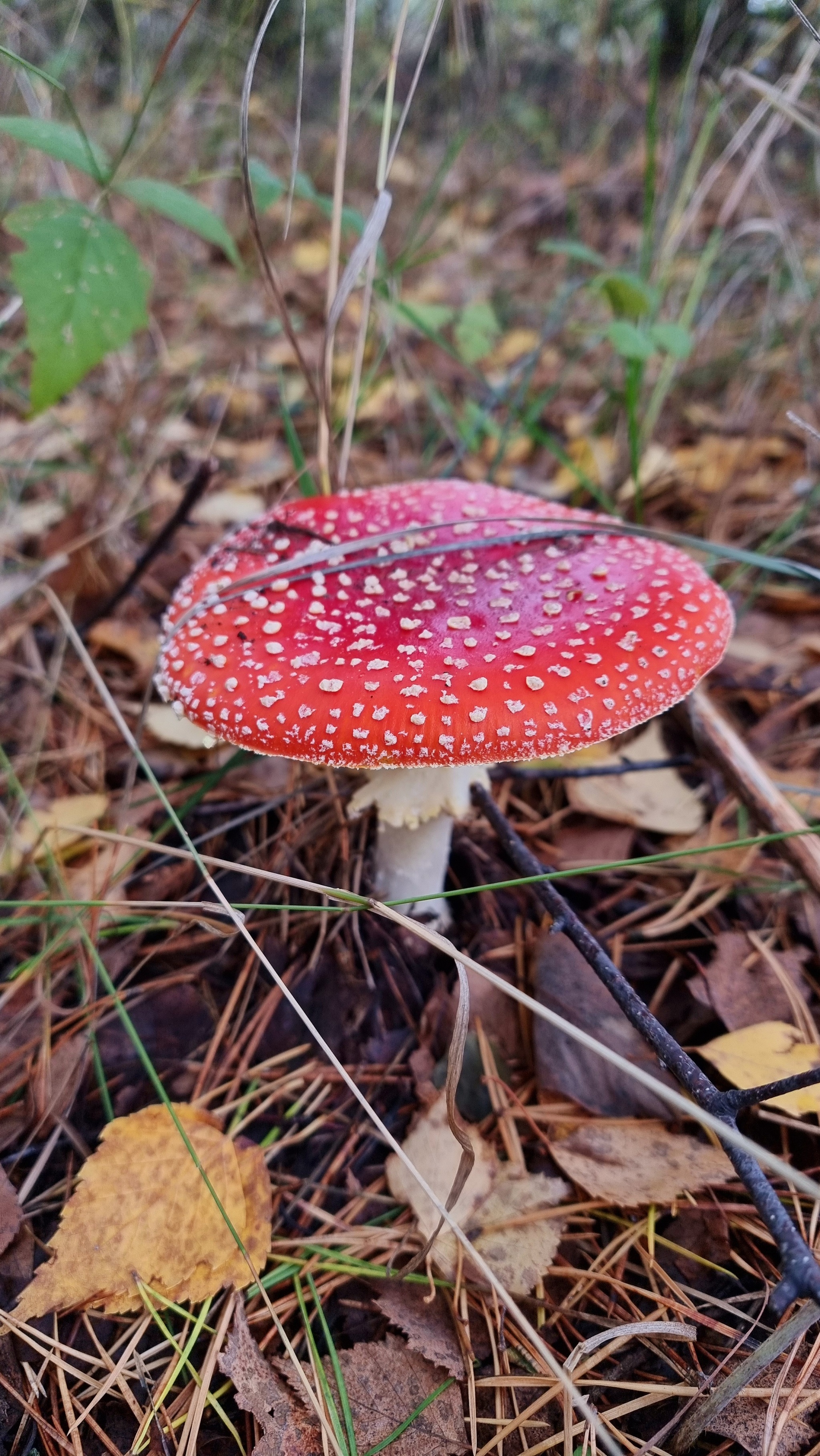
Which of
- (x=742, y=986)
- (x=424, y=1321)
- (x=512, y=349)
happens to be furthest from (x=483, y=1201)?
(x=512, y=349)

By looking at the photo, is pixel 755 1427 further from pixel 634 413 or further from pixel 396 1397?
pixel 634 413

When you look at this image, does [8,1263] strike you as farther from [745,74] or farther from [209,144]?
[209,144]

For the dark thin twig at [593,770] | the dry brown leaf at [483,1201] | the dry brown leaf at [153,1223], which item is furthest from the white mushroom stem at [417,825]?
the dry brown leaf at [153,1223]

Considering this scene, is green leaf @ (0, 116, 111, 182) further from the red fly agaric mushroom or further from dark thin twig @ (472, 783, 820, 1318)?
dark thin twig @ (472, 783, 820, 1318)

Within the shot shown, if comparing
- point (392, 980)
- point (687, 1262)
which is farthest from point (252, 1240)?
point (687, 1262)

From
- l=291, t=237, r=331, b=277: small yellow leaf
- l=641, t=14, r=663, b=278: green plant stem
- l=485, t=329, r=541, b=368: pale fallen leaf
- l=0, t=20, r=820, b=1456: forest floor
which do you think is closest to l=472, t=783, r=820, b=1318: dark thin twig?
l=0, t=20, r=820, b=1456: forest floor
